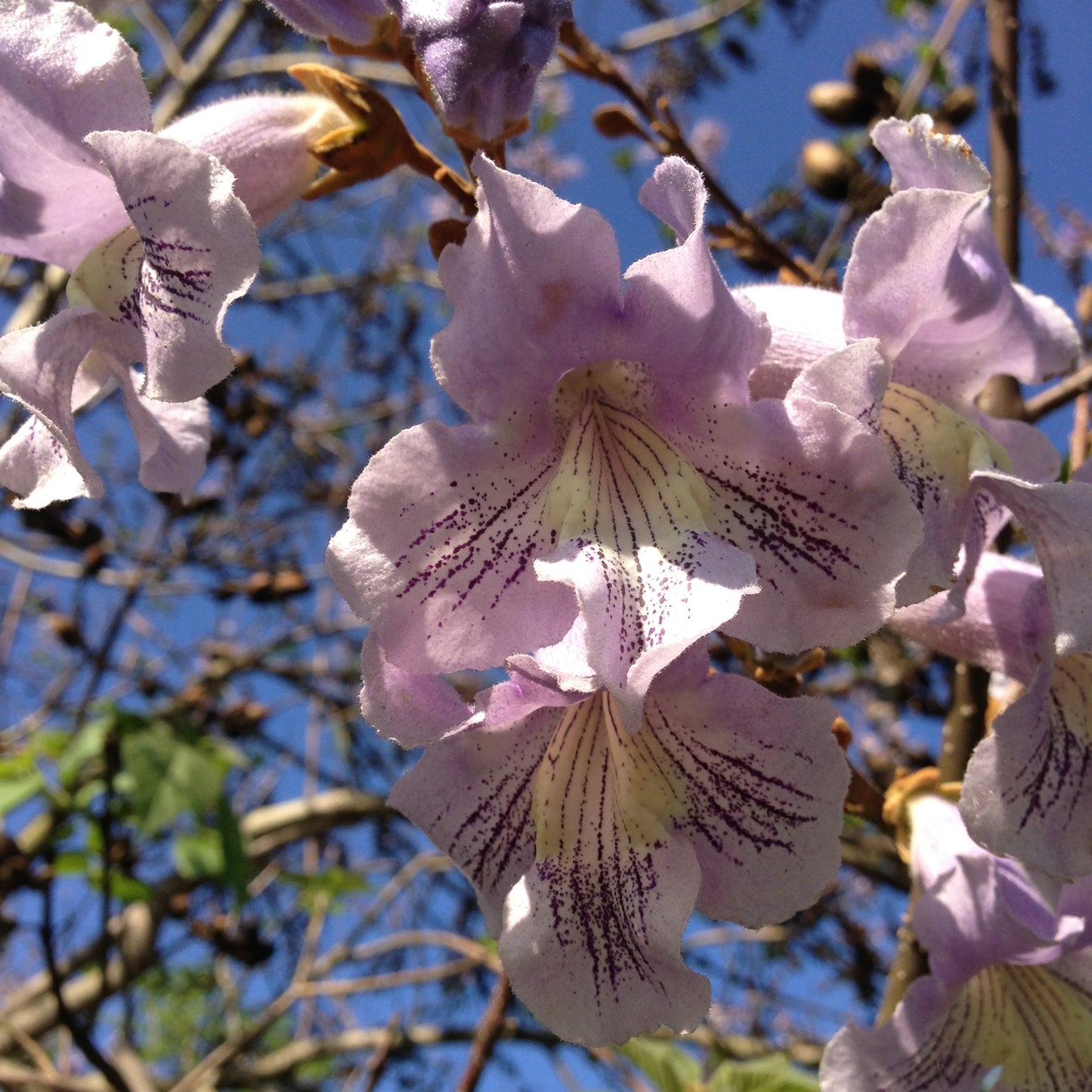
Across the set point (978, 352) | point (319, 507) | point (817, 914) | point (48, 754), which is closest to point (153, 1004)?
point (319, 507)

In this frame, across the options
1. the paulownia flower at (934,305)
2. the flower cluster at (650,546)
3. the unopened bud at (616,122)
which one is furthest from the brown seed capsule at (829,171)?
the flower cluster at (650,546)

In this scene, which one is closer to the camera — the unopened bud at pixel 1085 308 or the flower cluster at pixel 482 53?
the flower cluster at pixel 482 53

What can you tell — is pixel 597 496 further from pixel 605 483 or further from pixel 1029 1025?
pixel 1029 1025

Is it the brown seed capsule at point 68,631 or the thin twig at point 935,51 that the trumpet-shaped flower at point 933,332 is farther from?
the brown seed capsule at point 68,631

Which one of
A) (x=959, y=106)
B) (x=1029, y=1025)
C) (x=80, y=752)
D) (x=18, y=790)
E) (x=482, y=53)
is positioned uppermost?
(x=482, y=53)

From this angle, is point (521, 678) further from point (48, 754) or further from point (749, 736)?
point (48, 754)

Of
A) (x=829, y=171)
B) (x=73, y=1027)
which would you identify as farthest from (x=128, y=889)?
(x=829, y=171)
